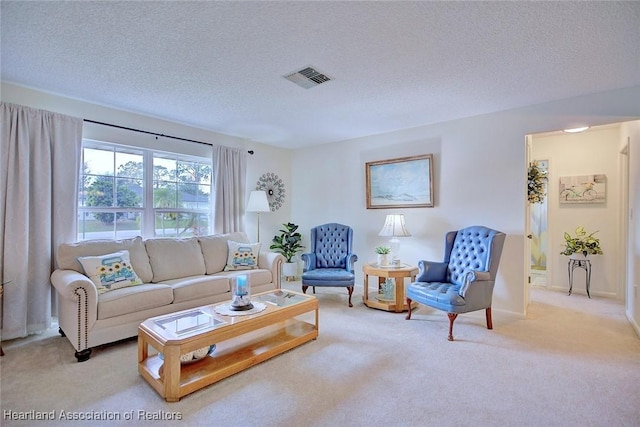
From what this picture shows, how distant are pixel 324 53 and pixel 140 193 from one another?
9.83ft

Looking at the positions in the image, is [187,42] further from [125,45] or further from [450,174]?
[450,174]

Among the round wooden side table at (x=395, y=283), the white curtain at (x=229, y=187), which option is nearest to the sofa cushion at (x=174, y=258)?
the white curtain at (x=229, y=187)

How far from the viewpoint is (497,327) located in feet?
10.5

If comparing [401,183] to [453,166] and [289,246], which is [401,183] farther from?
[289,246]

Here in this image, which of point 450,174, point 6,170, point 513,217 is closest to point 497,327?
point 513,217

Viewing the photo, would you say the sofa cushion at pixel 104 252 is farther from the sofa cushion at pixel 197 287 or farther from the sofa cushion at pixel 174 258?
the sofa cushion at pixel 197 287

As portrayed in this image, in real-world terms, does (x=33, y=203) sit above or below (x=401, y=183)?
below

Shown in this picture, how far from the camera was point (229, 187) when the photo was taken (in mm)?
4656

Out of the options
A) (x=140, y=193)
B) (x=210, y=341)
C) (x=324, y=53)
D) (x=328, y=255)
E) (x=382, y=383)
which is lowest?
(x=382, y=383)

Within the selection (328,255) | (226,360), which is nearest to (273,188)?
(328,255)

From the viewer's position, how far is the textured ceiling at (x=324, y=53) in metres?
1.88

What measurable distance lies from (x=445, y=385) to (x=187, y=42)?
3010mm

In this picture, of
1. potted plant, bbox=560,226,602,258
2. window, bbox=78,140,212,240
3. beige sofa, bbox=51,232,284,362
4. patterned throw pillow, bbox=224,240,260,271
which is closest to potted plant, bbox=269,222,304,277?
beige sofa, bbox=51,232,284,362

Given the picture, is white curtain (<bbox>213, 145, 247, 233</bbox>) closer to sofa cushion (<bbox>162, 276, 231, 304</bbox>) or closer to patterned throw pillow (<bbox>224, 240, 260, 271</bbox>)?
patterned throw pillow (<bbox>224, 240, 260, 271</bbox>)
